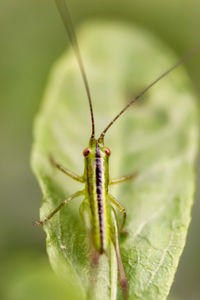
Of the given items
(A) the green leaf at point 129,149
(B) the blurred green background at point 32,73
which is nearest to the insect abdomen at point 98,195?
(A) the green leaf at point 129,149

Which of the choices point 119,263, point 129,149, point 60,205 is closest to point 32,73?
point 129,149

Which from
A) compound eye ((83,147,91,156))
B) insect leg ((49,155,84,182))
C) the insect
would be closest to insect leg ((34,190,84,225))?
the insect

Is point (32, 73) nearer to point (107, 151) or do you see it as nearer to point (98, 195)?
point (107, 151)

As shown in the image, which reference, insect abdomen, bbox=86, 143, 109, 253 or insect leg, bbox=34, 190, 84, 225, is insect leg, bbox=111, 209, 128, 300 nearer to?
insect abdomen, bbox=86, 143, 109, 253

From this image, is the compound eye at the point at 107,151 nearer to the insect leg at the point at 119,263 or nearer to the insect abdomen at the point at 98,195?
the insect abdomen at the point at 98,195

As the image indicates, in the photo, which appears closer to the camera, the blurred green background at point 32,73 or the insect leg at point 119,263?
the insect leg at point 119,263

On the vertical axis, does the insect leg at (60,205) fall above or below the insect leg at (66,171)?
below
